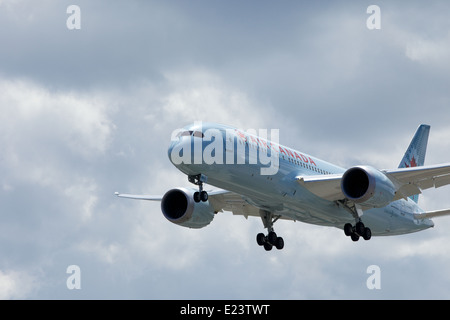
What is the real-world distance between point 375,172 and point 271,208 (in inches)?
267

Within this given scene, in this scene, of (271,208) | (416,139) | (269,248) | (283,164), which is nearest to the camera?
(283,164)

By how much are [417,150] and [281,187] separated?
21578mm

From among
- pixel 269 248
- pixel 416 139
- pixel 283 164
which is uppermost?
pixel 416 139

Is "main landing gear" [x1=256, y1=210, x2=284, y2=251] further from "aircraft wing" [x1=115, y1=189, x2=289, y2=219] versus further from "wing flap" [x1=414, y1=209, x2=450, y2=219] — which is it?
"wing flap" [x1=414, y1=209, x2=450, y2=219]

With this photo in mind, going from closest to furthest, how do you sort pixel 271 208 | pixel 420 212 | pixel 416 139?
pixel 271 208 → pixel 420 212 → pixel 416 139

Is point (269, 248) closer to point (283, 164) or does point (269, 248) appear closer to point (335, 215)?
point (335, 215)

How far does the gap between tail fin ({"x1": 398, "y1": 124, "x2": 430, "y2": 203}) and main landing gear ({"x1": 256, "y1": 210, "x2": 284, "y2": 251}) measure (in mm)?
13734

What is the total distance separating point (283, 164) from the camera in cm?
4491

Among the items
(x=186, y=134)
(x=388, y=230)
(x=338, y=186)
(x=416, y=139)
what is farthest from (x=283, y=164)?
(x=416, y=139)

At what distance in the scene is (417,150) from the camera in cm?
6222

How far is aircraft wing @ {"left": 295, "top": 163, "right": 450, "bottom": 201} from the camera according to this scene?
4556cm

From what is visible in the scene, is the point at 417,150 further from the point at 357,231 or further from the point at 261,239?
the point at 261,239

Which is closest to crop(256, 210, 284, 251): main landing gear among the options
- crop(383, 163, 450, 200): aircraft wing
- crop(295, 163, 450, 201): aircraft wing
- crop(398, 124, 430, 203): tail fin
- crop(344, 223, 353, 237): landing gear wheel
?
crop(344, 223, 353, 237): landing gear wheel

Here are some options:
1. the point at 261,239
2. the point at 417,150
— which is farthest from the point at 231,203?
the point at 417,150
